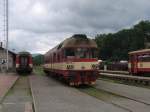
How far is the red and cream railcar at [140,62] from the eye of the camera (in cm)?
3734

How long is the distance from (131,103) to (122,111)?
2.80 metres

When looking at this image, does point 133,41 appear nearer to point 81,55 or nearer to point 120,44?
point 120,44

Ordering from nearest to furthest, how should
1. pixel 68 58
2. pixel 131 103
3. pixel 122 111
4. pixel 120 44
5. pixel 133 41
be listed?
pixel 122 111
pixel 131 103
pixel 68 58
pixel 133 41
pixel 120 44

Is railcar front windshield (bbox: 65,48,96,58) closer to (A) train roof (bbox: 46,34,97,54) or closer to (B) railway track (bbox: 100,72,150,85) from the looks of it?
(A) train roof (bbox: 46,34,97,54)

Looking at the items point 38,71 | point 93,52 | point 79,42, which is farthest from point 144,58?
point 38,71

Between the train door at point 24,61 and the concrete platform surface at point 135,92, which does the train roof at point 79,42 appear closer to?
the concrete platform surface at point 135,92

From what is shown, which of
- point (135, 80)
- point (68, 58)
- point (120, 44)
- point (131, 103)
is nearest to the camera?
point (131, 103)

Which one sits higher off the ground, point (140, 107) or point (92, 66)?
point (92, 66)

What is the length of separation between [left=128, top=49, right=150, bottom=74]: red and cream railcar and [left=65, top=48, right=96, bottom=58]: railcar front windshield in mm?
9370

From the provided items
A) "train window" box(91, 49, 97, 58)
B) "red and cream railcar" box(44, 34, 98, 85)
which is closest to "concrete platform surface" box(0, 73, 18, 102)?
"red and cream railcar" box(44, 34, 98, 85)

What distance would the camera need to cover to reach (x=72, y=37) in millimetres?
29250

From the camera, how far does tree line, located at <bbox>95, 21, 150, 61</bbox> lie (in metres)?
118

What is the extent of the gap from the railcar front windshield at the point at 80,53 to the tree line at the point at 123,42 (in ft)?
282

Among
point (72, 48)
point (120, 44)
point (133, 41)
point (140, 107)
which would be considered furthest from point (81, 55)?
point (120, 44)
